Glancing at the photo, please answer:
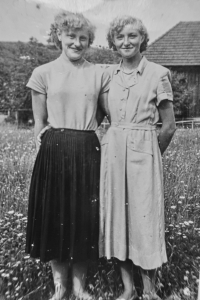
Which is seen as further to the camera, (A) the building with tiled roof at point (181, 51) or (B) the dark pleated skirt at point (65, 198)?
(A) the building with tiled roof at point (181, 51)

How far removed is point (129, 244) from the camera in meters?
2.20

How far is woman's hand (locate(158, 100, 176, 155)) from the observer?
212 cm

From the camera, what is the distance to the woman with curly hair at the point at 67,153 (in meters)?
2.11

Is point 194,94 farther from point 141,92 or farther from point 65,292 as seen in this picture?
point 65,292

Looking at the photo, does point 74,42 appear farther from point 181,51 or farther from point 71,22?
point 181,51

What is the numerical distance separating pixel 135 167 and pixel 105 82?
585 millimetres

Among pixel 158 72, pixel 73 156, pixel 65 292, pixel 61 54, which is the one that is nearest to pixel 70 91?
pixel 61 54

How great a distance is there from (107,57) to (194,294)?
1.72 metres

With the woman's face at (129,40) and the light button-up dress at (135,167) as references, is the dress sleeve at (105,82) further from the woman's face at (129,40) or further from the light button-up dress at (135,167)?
the woman's face at (129,40)

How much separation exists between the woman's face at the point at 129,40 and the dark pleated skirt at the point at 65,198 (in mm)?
562

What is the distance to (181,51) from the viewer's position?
7.84 ft

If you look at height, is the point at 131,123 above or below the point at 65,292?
above

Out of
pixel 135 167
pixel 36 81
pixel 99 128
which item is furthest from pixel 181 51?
pixel 36 81

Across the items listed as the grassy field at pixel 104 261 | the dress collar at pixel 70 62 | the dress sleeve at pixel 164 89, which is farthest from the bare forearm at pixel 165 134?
the dress collar at pixel 70 62
